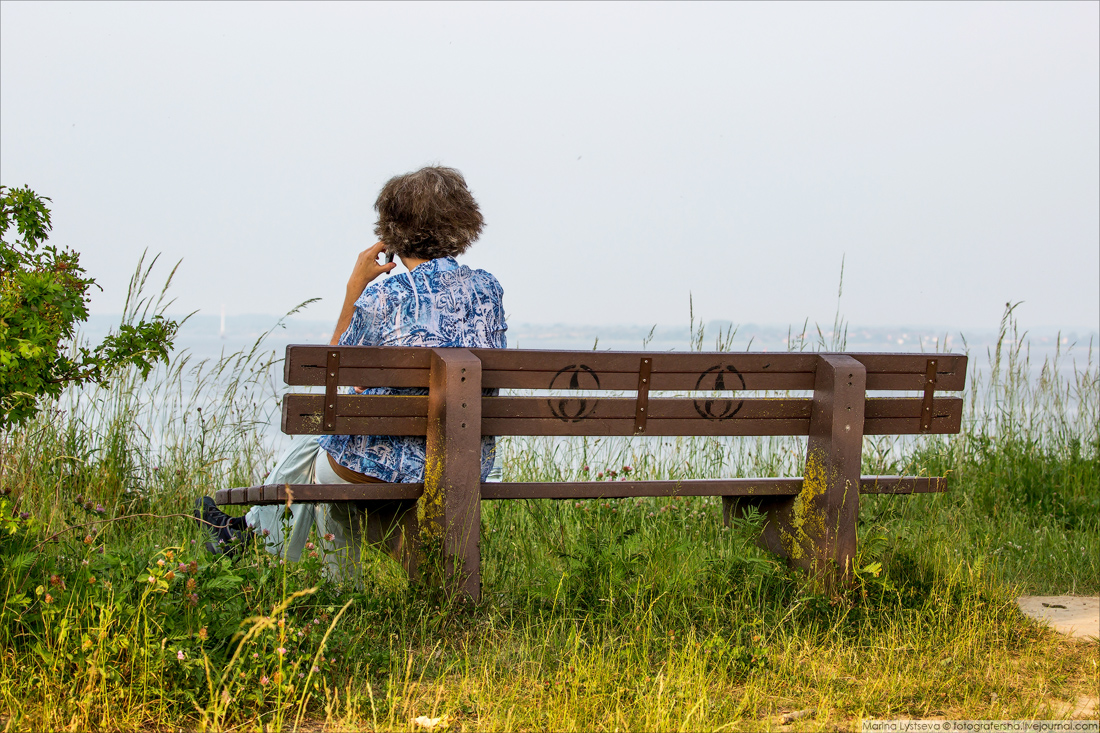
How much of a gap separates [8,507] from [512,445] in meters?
3.79

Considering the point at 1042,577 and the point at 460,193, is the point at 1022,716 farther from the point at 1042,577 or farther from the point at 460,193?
the point at 460,193

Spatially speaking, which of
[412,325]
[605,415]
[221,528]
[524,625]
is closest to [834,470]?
[605,415]

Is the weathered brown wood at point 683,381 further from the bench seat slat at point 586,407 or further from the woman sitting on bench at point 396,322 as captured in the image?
the woman sitting on bench at point 396,322

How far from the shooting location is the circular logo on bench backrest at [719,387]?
3504 millimetres

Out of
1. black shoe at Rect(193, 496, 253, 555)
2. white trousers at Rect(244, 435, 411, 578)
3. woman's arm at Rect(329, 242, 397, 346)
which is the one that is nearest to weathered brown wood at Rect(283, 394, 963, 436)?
white trousers at Rect(244, 435, 411, 578)

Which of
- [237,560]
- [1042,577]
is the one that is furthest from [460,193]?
[1042,577]

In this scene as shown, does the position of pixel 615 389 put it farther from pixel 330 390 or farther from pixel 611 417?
pixel 330 390

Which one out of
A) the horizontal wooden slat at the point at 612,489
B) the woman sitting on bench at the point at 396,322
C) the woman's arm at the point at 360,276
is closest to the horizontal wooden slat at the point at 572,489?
the horizontal wooden slat at the point at 612,489

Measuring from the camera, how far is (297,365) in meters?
3.05

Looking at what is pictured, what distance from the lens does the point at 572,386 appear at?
3.38 m

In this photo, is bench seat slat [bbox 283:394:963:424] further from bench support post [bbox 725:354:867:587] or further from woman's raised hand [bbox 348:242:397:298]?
woman's raised hand [bbox 348:242:397:298]

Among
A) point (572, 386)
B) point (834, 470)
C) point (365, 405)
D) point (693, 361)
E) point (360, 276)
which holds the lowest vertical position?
point (834, 470)

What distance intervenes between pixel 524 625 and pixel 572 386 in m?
0.83

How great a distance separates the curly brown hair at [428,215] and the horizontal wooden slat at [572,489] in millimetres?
964
